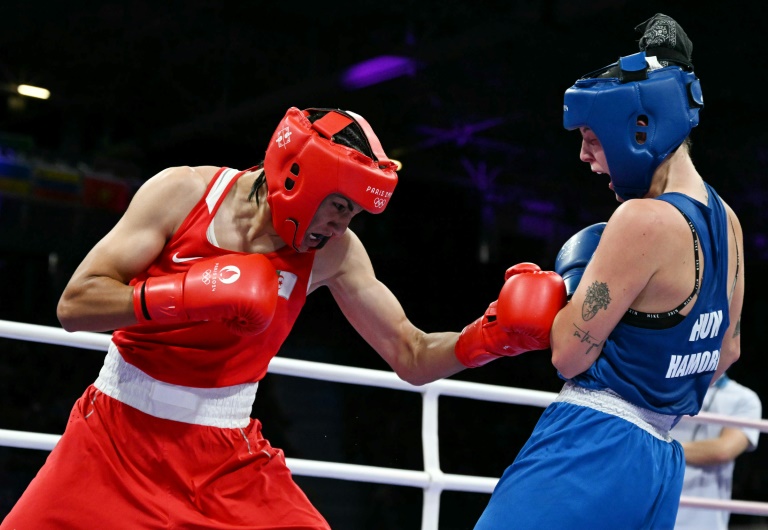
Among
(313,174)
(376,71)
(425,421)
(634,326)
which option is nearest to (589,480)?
(634,326)

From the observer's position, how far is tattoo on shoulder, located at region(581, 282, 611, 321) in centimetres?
160

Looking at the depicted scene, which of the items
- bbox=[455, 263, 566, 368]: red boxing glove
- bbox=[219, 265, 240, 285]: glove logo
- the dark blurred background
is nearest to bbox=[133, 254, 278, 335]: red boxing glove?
bbox=[219, 265, 240, 285]: glove logo

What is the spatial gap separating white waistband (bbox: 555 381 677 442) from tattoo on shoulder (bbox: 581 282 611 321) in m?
0.17

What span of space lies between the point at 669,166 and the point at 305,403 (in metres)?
8.43

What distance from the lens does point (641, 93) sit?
172cm

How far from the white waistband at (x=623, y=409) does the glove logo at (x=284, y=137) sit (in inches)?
32.0

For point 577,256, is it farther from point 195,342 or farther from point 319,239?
point 195,342

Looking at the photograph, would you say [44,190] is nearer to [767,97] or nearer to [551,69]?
[551,69]

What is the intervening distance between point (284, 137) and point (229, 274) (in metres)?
0.36

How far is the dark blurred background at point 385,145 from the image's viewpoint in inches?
342

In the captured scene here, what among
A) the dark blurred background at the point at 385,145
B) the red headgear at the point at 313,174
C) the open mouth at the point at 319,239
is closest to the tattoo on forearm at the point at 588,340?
the red headgear at the point at 313,174

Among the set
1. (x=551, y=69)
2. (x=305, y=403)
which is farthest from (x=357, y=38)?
(x=305, y=403)

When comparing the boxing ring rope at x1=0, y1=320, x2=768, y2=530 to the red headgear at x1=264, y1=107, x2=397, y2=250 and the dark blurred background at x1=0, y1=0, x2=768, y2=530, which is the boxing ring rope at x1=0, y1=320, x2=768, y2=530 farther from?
the dark blurred background at x1=0, y1=0, x2=768, y2=530

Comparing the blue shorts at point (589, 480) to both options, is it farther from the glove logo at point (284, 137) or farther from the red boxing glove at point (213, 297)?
the glove logo at point (284, 137)
